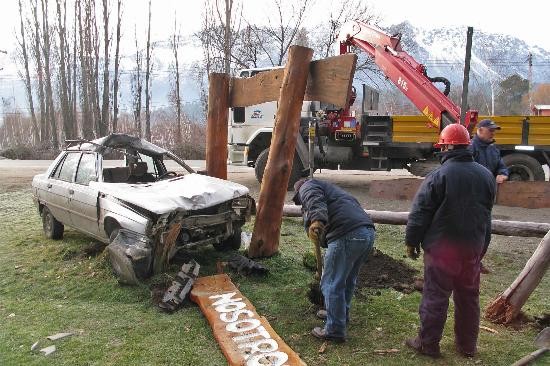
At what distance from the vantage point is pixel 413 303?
4730 mm

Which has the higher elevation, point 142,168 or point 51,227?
point 142,168

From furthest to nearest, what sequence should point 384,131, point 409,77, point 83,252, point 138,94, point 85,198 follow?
point 138,94
point 384,131
point 409,77
point 83,252
point 85,198

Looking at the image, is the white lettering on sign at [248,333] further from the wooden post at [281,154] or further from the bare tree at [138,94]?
the bare tree at [138,94]

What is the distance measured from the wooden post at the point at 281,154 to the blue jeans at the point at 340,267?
6.55 ft

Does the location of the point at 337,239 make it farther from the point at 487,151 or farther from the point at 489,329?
the point at 487,151

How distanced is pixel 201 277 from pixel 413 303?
2.20m

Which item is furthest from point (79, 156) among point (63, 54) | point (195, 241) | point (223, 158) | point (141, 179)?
point (63, 54)

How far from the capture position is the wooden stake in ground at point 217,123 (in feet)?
22.1

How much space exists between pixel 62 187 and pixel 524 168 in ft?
31.1

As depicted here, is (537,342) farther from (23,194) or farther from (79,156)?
(23,194)

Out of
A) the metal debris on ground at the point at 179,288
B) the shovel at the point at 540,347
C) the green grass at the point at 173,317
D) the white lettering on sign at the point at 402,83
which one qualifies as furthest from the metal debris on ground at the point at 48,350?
the white lettering on sign at the point at 402,83

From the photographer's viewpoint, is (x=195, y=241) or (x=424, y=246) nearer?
(x=424, y=246)

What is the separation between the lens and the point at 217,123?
6.80 metres

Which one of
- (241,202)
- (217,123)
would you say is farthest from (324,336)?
(217,123)
